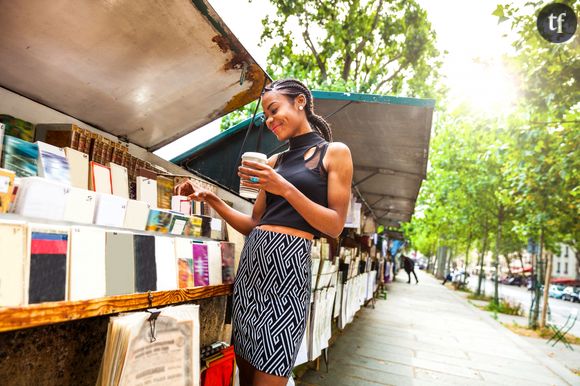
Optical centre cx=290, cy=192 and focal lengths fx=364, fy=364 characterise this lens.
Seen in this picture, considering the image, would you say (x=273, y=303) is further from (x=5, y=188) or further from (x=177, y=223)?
(x=5, y=188)

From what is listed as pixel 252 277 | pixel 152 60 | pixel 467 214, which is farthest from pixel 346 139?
pixel 467 214

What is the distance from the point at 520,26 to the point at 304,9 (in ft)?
28.4

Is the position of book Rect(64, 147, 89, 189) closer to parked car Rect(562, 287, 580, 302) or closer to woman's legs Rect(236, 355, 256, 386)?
woman's legs Rect(236, 355, 256, 386)

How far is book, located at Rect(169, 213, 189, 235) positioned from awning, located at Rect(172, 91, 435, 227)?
6.30 feet

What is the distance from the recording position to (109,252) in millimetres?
1563

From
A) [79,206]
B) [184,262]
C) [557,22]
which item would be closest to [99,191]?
[79,206]

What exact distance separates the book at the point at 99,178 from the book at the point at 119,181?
1.2 inches

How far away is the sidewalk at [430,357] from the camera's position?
4859 mm

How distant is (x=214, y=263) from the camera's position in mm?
2240

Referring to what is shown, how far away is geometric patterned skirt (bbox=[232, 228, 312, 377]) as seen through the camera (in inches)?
63.5

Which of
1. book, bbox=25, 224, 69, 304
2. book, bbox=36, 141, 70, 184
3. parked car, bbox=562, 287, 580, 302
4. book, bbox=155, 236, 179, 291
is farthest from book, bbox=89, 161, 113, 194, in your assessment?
parked car, bbox=562, 287, 580, 302

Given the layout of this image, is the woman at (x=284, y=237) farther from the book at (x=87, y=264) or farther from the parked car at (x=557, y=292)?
the parked car at (x=557, y=292)

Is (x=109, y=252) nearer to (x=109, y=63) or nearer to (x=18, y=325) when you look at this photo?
(x=18, y=325)

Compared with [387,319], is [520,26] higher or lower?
higher
